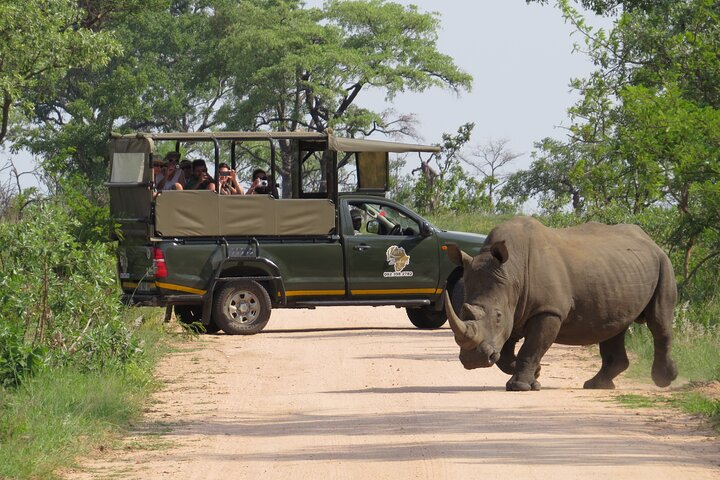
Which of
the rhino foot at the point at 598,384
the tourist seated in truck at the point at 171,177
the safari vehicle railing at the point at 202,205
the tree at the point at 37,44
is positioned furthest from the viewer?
the tree at the point at 37,44

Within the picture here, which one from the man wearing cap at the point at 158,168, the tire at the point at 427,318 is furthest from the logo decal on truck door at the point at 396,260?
the man wearing cap at the point at 158,168

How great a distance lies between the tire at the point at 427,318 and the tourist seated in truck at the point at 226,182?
306 centimetres

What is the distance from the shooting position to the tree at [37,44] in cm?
2303

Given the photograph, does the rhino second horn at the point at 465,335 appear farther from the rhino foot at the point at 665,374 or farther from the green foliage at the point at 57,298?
the green foliage at the point at 57,298

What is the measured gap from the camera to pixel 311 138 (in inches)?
798

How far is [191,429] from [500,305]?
307 cm

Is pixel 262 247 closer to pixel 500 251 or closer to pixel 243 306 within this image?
pixel 243 306

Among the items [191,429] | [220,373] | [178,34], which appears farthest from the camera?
[178,34]

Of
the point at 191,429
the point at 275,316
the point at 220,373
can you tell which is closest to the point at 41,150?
the point at 275,316

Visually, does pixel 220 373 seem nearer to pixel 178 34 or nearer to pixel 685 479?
pixel 685 479

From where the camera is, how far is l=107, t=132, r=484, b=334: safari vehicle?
18891 mm

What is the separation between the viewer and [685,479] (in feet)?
29.1

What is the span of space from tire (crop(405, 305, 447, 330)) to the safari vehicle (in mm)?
363

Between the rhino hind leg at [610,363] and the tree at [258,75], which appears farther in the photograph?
the tree at [258,75]
